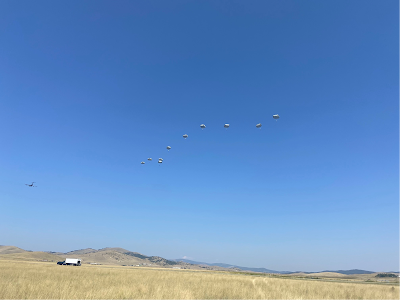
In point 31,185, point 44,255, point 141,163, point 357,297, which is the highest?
point 141,163

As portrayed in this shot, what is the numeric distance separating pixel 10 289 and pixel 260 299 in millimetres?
16821

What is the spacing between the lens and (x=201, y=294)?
62.8 feet

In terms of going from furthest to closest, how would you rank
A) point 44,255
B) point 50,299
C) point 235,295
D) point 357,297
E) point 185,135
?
point 44,255
point 185,135
point 357,297
point 235,295
point 50,299

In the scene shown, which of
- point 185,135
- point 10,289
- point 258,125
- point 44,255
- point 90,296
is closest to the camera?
point 90,296

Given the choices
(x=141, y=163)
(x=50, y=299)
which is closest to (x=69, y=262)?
(x=141, y=163)

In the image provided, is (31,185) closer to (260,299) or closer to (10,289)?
(10,289)

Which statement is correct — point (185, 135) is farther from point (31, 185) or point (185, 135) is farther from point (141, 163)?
point (31, 185)

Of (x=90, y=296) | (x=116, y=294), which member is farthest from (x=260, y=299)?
(x=90, y=296)

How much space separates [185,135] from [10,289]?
4931 cm

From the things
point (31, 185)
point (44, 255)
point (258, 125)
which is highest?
point (258, 125)

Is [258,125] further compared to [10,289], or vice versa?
[258,125]

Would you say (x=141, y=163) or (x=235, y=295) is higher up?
(x=141, y=163)

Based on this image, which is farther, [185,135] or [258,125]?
[185,135]

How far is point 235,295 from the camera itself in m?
19.1
